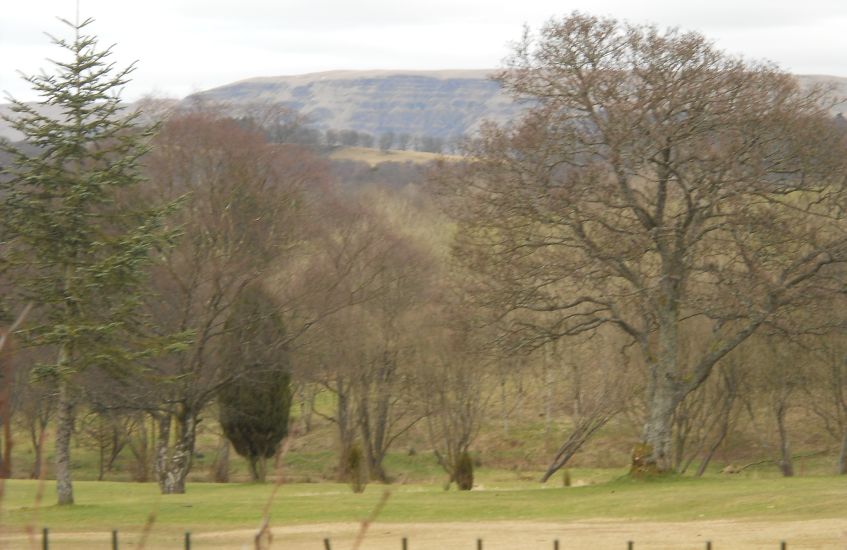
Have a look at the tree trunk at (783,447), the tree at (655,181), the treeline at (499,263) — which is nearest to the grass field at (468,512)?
the treeline at (499,263)

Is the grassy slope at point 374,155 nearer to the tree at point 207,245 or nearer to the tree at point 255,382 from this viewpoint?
the tree at point 207,245

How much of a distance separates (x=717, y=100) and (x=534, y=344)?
25.4 ft

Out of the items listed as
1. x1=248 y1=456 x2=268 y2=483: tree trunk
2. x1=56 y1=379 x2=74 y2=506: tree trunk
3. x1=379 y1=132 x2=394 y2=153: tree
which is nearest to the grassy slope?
x1=379 y1=132 x2=394 y2=153: tree

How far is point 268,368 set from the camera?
36188 millimetres

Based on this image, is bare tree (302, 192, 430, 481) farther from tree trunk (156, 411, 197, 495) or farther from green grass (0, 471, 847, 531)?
green grass (0, 471, 847, 531)

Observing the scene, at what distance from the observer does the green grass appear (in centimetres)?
2147

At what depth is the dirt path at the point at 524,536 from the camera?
1720cm

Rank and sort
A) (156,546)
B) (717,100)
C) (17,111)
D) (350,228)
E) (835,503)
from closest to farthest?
1. (156,546)
2. (835,503)
3. (17,111)
4. (717,100)
5. (350,228)

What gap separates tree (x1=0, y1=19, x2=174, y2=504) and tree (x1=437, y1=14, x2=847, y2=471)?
8.54m

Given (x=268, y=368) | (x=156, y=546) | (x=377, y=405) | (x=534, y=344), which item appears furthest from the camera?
(x=377, y=405)

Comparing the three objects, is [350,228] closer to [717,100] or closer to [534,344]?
[534,344]

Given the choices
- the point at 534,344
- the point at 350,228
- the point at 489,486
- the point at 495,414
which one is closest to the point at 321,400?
the point at 495,414

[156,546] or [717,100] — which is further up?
[717,100]

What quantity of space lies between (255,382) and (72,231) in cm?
1368
